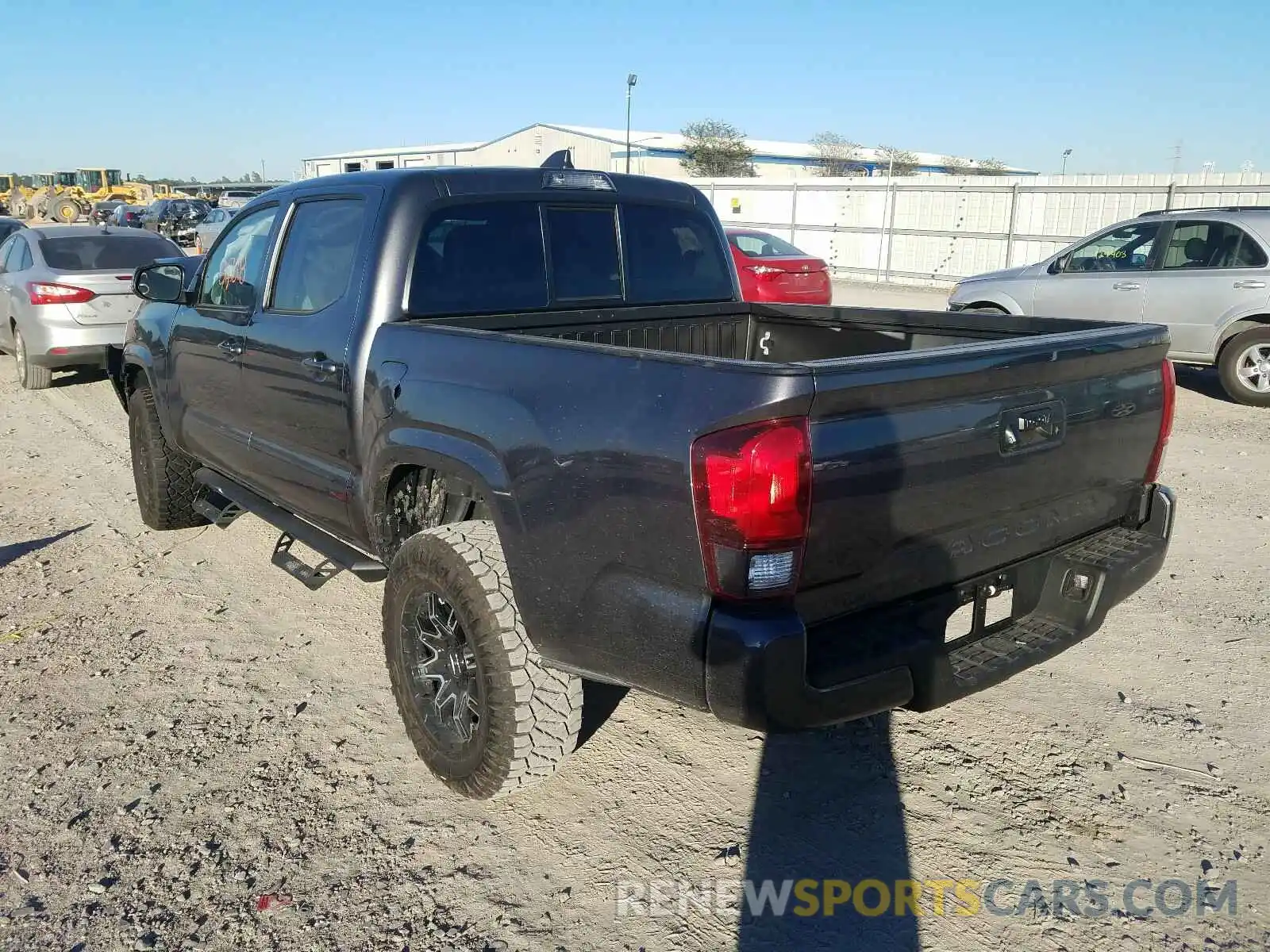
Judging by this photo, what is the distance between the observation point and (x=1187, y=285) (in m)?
9.54

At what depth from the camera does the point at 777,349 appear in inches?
180

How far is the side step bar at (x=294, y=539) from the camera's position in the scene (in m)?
3.87

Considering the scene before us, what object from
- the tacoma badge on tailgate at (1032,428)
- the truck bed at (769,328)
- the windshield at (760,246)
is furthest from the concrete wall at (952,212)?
the tacoma badge on tailgate at (1032,428)

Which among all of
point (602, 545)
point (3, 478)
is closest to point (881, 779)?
point (602, 545)

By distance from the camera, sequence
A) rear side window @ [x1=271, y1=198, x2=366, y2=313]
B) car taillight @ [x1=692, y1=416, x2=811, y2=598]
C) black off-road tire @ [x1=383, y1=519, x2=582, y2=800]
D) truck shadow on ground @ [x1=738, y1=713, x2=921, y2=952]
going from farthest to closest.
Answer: rear side window @ [x1=271, y1=198, x2=366, y2=313], black off-road tire @ [x1=383, y1=519, x2=582, y2=800], truck shadow on ground @ [x1=738, y1=713, x2=921, y2=952], car taillight @ [x1=692, y1=416, x2=811, y2=598]

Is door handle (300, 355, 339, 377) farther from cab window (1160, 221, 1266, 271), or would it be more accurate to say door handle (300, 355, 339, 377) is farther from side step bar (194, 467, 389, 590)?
cab window (1160, 221, 1266, 271)

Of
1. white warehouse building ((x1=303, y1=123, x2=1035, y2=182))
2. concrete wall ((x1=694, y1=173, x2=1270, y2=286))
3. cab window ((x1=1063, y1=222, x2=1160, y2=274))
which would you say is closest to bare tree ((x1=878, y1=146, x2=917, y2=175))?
white warehouse building ((x1=303, y1=123, x2=1035, y2=182))

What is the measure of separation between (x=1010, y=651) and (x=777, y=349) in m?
2.10

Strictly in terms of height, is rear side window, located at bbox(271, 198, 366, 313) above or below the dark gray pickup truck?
above

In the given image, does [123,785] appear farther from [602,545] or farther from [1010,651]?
[1010,651]

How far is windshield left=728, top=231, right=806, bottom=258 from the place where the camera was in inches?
582

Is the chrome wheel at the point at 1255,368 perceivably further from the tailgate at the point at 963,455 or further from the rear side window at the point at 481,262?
the rear side window at the point at 481,262

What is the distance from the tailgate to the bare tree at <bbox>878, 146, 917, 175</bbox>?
65863 millimetres

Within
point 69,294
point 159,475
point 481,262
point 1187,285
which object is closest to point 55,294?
point 69,294
